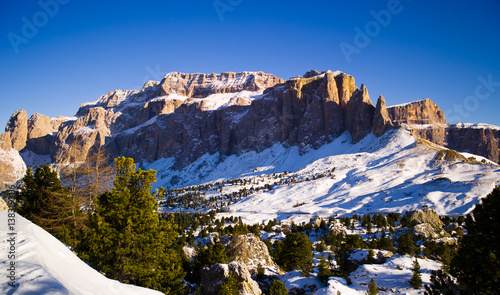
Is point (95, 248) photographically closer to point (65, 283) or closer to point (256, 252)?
point (65, 283)

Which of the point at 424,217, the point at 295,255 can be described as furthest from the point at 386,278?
the point at 424,217

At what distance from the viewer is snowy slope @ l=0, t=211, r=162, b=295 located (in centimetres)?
515

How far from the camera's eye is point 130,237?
14.1m

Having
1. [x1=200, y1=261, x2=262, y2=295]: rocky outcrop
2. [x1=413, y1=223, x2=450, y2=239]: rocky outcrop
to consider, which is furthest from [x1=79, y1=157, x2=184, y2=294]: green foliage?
[x1=413, y1=223, x2=450, y2=239]: rocky outcrop

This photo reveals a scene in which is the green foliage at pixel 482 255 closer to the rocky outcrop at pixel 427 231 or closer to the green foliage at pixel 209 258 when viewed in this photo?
the green foliage at pixel 209 258

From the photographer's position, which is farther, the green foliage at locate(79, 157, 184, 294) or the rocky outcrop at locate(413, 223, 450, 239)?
the rocky outcrop at locate(413, 223, 450, 239)

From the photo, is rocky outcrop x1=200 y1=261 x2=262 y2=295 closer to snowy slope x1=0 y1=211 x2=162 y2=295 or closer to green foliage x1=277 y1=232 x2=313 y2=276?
snowy slope x1=0 y1=211 x2=162 y2=295

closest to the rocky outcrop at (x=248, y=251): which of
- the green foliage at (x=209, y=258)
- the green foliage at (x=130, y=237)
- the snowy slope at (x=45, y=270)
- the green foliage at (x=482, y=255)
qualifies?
the green foliage at (x=209, y=258)

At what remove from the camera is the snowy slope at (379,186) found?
3890 inches

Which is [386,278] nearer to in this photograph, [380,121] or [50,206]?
[50,206]

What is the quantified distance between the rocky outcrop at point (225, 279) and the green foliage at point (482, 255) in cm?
1261

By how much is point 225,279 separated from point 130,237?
827 cm

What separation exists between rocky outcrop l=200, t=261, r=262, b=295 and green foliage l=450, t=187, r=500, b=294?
1261cm

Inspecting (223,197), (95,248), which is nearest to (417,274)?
(95,248)
